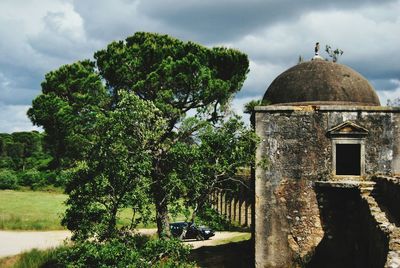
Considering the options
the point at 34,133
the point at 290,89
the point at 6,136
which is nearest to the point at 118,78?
the point at 290,89

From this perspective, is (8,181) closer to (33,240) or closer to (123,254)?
(33,240)

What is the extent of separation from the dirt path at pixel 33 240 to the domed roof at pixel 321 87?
8.02 metres

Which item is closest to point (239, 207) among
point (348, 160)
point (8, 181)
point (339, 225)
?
point (348, 160)

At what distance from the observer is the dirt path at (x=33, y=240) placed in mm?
17730

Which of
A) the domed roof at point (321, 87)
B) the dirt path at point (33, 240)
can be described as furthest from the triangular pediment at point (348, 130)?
the dirt path at point (33, 240)

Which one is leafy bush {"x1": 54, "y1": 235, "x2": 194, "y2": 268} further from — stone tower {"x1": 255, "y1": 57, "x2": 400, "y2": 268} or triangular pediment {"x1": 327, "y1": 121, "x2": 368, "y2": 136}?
triangular pediment {"x1": 327, "y1": 121, "x2": 368, "y2": 136}

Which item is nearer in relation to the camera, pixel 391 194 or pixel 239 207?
pixel 391 194

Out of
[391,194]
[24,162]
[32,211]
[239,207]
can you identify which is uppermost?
[24,162]

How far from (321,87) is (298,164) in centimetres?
321

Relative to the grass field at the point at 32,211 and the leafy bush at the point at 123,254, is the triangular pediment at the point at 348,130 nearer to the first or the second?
the leafy bush at the point at 123,254

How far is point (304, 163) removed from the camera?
45.0 ft

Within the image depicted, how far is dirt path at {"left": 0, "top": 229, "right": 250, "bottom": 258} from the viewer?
58.2 feet

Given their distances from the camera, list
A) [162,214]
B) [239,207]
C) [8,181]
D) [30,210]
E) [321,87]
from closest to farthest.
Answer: [321,87] → [162,214] → [239,207] → [30,210] → [8,181]

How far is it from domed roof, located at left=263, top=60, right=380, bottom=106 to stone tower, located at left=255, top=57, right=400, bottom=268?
1.38 meters
